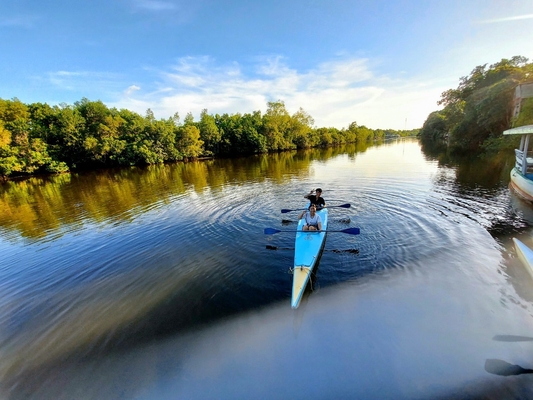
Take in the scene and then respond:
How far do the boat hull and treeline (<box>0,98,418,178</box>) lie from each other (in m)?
51.0

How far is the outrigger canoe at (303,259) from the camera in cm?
598

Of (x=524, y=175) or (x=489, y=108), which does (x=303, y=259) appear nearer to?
(x=524, y=175)

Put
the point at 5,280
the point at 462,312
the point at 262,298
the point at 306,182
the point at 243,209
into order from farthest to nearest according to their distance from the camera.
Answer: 1. the point at 306,182
2. the point at 243,209
3. the point at 5,280
4. the point at 262,298
5. the point at 462,312

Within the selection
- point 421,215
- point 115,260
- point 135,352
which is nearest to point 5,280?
point 115,260

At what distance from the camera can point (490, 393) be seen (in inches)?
152

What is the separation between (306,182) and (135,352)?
18.1 m

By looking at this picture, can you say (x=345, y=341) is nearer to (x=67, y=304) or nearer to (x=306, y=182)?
(x=67, y=304)

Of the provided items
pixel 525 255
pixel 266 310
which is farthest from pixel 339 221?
pixel 266 310

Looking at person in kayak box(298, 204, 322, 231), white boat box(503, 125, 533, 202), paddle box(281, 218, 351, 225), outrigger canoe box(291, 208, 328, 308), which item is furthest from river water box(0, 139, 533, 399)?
white boat box(503, 125, 533, 202)

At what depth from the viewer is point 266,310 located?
6.07 m

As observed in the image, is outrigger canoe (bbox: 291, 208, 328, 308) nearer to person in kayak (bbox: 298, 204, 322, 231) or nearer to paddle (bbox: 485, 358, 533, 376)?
person in kayak (bbox: 298, 204, 322, 231)

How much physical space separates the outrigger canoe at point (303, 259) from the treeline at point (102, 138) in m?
46.7

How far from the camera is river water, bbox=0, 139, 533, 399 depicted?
4387mm

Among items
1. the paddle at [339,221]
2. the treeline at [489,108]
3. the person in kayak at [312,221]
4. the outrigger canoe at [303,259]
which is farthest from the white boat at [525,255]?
the treeline at [489,108]
